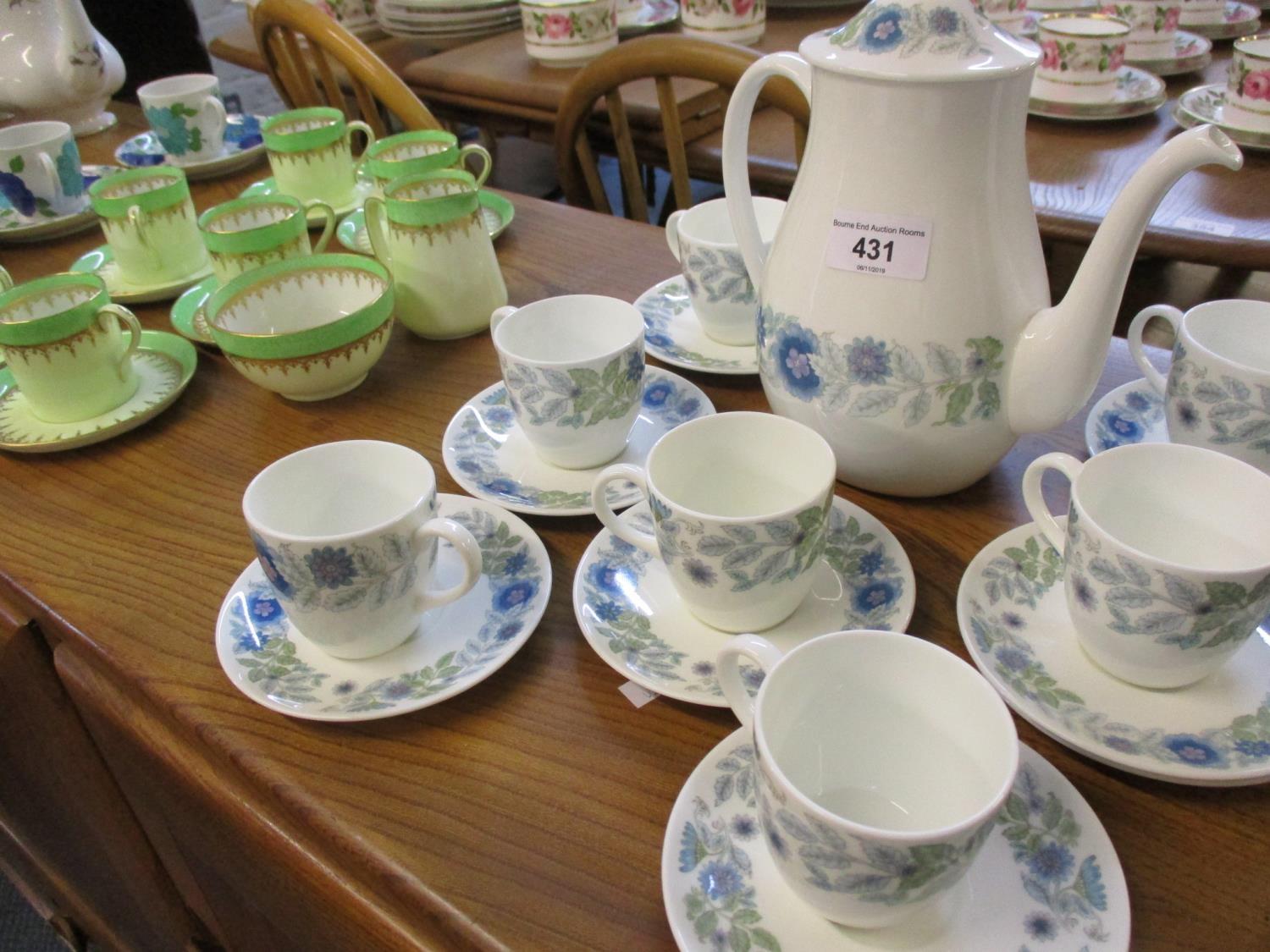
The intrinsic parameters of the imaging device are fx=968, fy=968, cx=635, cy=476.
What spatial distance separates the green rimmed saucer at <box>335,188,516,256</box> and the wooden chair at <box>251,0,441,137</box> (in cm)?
19

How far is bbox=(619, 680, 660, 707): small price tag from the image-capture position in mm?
487

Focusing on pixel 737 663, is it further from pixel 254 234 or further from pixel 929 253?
pixel 254 234

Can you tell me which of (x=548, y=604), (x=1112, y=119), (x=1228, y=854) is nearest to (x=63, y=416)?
(x=548, y=604)

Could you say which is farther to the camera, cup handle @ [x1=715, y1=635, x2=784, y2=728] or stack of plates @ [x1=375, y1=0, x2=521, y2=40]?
stack of plates @ [x1=375, y1=0, x2=521, y2=40]

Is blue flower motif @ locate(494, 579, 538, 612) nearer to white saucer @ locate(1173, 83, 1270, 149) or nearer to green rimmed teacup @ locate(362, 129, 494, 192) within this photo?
green rimmed teacup @ locate(362, 129, 494, 192)

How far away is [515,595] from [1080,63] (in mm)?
1009

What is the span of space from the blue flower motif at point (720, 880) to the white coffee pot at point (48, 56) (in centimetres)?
137

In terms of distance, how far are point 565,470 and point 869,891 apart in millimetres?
370

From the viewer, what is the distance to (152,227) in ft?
2.91

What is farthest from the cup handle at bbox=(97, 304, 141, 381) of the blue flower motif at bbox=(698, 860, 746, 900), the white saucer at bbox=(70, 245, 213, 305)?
the blue flower motif at bbox=(698, 860, 746, 900)

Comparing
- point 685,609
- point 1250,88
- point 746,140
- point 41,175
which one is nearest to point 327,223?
point 41,175

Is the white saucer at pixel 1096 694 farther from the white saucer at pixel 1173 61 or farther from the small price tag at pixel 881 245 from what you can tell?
the white saucer at pixel 1173 61

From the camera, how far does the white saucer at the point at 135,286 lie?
90 centimetres

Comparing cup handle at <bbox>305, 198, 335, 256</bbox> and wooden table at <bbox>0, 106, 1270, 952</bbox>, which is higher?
cup handle at <bbox>305, 198, 335, 256</bbox>
